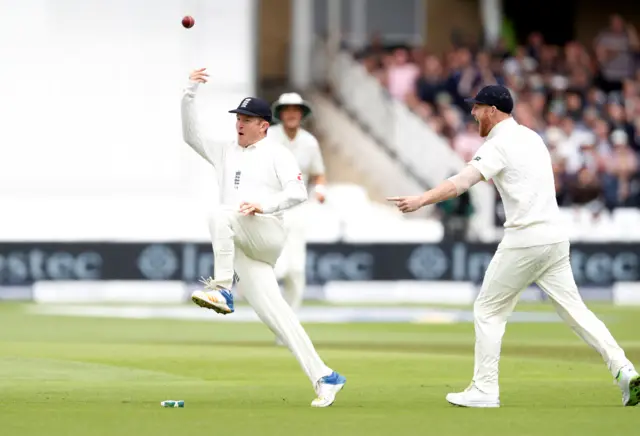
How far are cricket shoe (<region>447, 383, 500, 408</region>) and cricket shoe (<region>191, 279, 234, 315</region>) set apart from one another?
53.2 inches

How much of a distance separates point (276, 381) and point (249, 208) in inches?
91.2

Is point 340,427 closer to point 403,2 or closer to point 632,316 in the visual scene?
point 632,316

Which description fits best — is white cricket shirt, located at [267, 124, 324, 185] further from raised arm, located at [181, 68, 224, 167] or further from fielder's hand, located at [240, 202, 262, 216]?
fielder's hand, located at [240, 202, 262, 216]

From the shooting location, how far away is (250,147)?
9531 millimetres

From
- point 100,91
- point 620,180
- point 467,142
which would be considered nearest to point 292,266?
point 620,180

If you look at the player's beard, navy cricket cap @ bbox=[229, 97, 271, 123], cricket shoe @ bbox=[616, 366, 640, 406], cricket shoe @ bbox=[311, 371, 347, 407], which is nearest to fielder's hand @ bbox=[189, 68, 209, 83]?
navy cricket cap @ bbox=[229, 97, 271, 123]

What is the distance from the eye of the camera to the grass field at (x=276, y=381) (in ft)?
27.6

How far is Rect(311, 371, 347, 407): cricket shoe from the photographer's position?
934cm

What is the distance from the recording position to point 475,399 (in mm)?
9438

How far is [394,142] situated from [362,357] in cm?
1231

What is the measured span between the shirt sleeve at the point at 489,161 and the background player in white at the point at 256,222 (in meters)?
0.95

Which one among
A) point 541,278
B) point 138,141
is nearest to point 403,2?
point 138,141

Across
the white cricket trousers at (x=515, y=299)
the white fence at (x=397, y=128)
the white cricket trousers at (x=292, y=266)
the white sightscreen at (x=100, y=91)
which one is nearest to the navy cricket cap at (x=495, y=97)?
the white cricket trousers at (x=515, y=299)

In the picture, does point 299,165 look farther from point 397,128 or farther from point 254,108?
point 397,128
